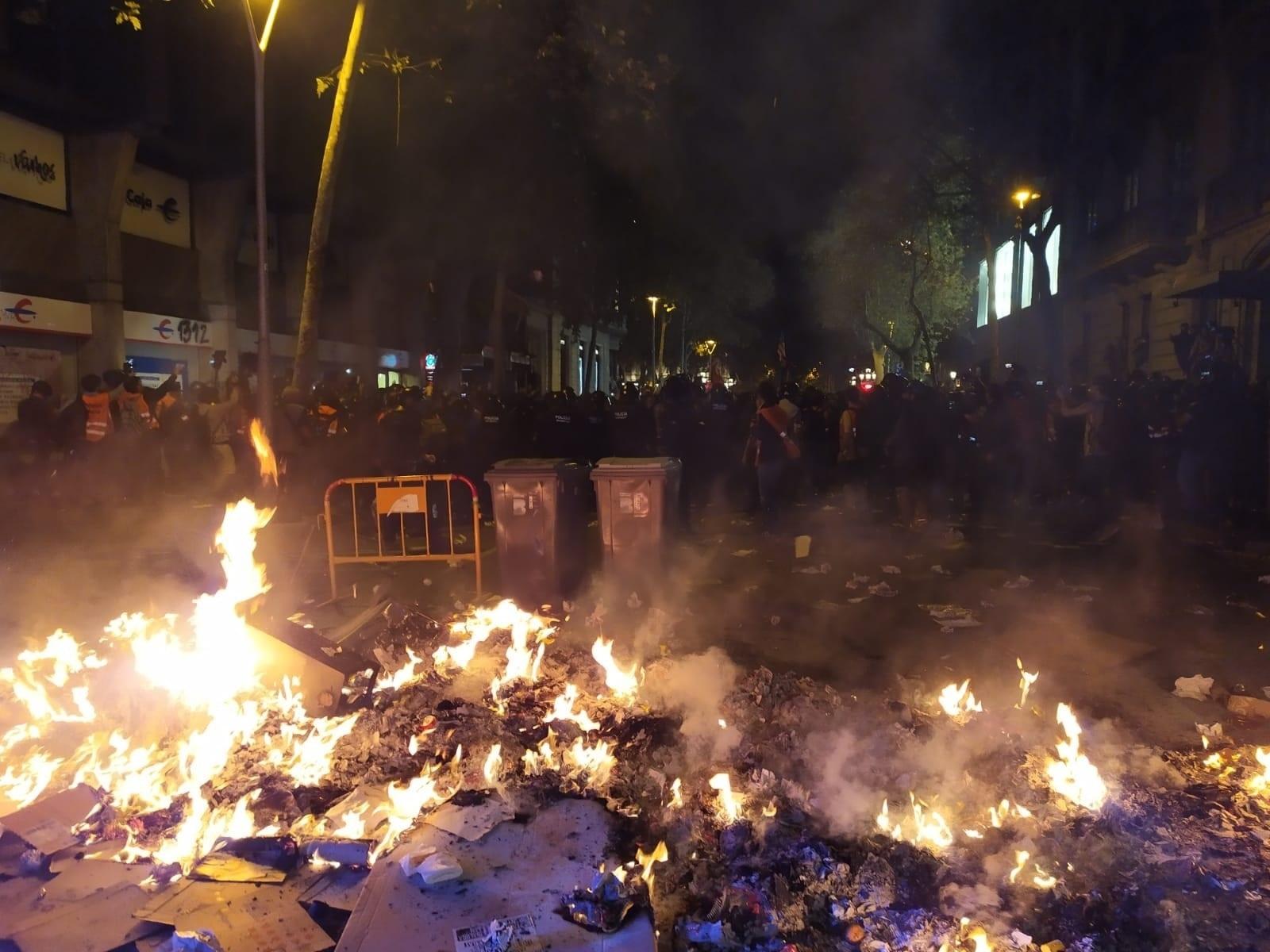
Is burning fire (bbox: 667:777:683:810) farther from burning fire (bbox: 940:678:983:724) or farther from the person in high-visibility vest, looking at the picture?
the person in high-visibility vest

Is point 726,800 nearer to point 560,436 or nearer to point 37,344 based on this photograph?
point 560,436

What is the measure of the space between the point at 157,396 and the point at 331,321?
16402mm

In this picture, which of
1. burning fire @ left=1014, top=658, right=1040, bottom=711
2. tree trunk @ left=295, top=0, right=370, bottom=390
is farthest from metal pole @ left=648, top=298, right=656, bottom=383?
burning fire @ left=1014, top=658, right=1040, bottom=711

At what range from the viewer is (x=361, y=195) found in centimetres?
2700

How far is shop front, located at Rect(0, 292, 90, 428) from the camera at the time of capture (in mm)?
17688

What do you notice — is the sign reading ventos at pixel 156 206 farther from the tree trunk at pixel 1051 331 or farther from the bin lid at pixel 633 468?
the tree trunk at pixel 1051 331

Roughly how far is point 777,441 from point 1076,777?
7110 mm

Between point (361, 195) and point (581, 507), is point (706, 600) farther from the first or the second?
point (361, 195)

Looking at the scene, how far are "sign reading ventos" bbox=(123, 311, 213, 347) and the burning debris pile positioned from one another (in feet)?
56.8

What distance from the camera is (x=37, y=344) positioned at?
18594 millimetres

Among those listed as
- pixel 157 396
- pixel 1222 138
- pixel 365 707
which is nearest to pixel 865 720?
pixel 365 707

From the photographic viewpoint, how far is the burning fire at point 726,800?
13.6ft

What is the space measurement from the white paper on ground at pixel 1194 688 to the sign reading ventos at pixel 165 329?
21.1 meters

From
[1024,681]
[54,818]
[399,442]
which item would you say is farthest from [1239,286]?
[54,818]
